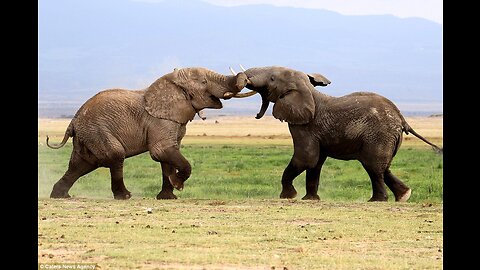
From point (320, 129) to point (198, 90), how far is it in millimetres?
1865

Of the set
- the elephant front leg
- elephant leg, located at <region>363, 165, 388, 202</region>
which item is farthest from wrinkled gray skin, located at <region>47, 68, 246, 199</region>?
elephant leg, located at <region>363, 165, 388, 202</region>

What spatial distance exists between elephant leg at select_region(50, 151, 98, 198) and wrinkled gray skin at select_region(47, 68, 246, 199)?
0.05 feet

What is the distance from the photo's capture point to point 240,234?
12602 mm

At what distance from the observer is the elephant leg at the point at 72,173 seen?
17.5 meters

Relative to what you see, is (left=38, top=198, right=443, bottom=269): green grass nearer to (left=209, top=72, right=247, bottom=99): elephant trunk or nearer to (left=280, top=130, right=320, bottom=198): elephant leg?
(left=280, top=130, right=320, bottom=198): elephant leg

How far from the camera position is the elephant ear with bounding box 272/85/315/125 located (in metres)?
17.5

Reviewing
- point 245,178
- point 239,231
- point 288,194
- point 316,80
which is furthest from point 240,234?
A: point 245,178

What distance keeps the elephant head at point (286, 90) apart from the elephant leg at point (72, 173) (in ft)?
8.62

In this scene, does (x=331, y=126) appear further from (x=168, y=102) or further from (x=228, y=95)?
(x=168, y=102)

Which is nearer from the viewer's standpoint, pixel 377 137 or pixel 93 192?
pixel 377 137

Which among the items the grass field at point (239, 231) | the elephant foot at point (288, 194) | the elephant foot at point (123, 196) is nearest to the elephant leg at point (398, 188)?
the grass field at point (239, 231)
